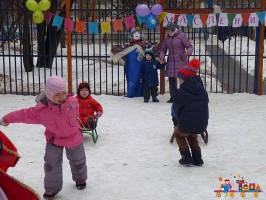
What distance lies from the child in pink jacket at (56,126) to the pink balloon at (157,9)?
5.41 m

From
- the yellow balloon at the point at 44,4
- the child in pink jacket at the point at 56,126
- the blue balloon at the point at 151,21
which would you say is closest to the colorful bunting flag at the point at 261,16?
the blue balloon at the point at 151,21

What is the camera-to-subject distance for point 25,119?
4.52m

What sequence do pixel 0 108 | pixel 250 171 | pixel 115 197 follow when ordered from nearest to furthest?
pixel 115 197 → pixel 250 171 → pixel 0 108

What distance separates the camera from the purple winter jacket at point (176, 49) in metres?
9.55

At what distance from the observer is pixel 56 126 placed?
4672mm

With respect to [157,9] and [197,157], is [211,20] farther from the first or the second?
[197,157]

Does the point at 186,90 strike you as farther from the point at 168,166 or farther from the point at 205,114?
the point at 168,166

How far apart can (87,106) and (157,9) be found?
3.67 metres

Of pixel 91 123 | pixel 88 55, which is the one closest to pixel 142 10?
pixel 88 55

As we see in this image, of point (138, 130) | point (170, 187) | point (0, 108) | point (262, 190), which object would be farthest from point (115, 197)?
point (0, 108)

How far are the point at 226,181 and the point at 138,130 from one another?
2674mm

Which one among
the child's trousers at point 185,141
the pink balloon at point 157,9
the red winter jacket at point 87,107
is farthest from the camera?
the pink balloon at point 157,9
